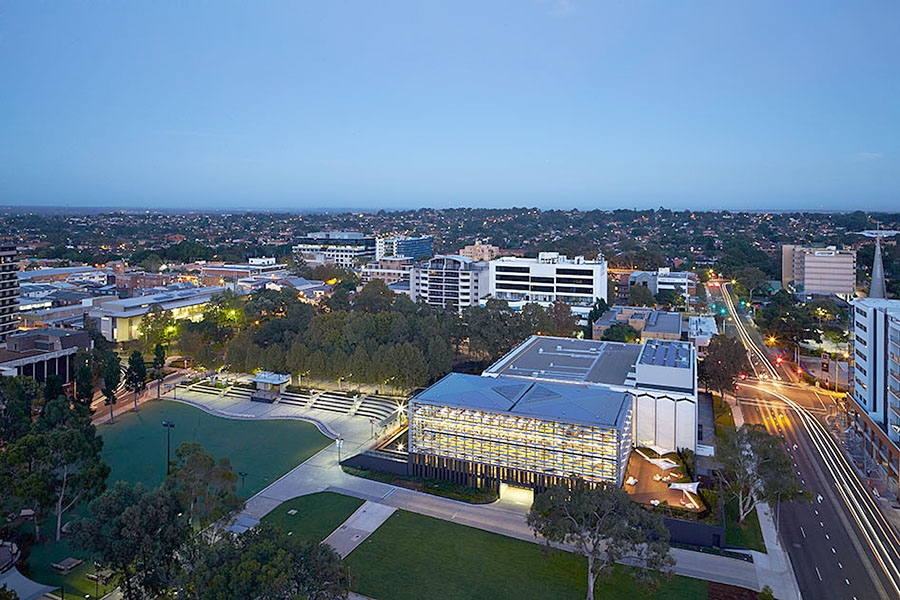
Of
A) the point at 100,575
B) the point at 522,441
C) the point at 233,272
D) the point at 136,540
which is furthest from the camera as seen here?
the point at 233,272

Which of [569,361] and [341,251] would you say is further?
[341,251]

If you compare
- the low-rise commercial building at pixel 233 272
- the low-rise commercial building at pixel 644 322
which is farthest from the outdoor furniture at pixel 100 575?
the low-rise commercial building at pixel 233 272

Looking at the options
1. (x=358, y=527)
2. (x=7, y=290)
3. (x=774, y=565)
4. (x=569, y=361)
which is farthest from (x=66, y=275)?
(x=774, y=565)

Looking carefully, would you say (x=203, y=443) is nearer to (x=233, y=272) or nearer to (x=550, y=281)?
(x=550, y=281)

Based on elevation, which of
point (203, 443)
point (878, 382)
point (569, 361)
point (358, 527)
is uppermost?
point (878, 382)

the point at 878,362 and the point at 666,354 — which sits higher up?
the point at 878,362

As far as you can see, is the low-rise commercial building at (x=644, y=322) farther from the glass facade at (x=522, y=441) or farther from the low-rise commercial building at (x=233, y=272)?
the low-rise commercial building at (x=233, y=272)

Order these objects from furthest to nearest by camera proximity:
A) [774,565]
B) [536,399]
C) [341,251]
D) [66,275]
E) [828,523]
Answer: [341,251]
[66,275]
[536,399]
[828,523]
[774,565]

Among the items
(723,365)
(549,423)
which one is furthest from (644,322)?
(549,423)
